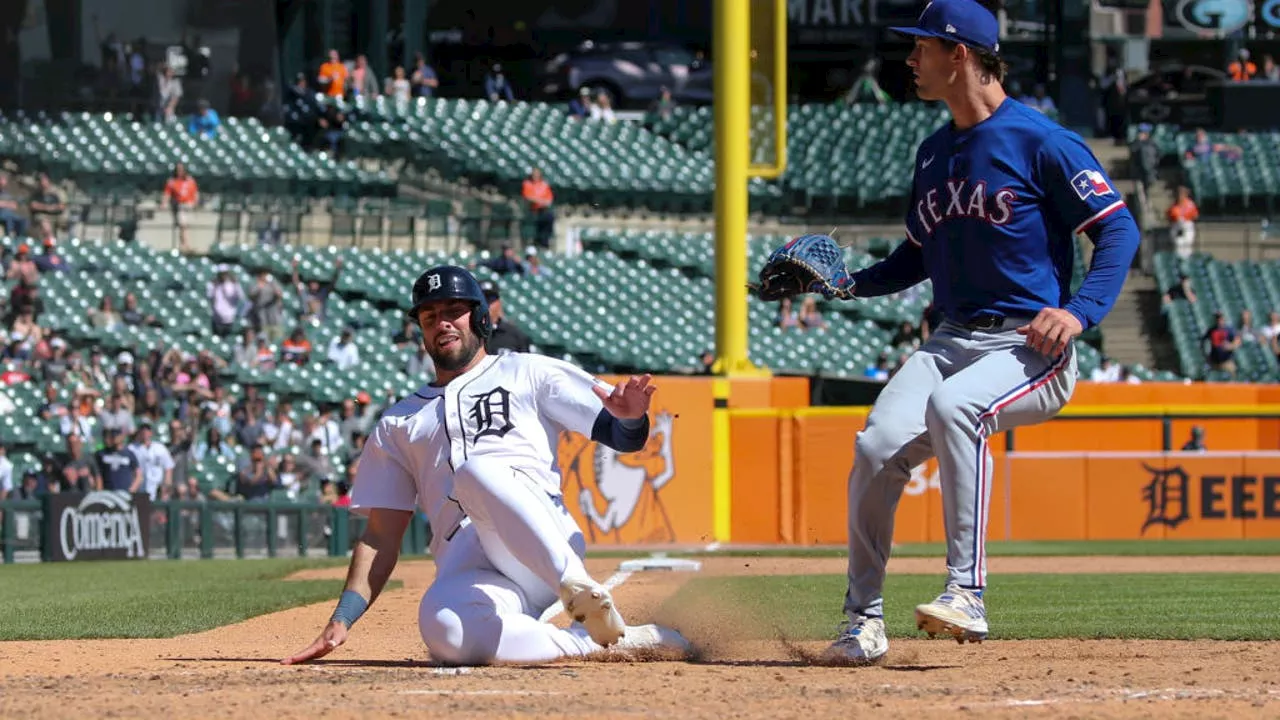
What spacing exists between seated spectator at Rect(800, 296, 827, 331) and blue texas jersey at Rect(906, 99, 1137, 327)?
61.2 ft

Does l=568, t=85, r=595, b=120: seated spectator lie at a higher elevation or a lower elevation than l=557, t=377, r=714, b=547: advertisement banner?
higher

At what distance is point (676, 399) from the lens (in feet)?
58.4

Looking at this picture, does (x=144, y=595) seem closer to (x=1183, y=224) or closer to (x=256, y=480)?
(x=256, y=480)

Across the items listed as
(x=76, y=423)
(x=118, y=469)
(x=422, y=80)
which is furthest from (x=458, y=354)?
(x=422, y=80)

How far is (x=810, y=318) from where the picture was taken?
81.9 ft

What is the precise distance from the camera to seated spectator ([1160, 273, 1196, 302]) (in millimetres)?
26234

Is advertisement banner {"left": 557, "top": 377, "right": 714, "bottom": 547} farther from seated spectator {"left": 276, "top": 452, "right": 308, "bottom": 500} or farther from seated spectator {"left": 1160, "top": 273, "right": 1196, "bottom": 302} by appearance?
seated spectator {"left": 1160, "top": 273, "right": 1196, "bottom": 302}

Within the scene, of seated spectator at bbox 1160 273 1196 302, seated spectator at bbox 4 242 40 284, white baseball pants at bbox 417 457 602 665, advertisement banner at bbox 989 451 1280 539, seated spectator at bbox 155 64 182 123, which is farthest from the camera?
seated spectator at bbox 155 64 182 123

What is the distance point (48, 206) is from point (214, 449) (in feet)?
20.4

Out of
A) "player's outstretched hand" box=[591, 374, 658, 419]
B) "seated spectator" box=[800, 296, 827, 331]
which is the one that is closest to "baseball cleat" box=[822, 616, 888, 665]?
"player's outstretched hand" box=[591, 374, 658, 419]

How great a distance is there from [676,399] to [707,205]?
37.1ft

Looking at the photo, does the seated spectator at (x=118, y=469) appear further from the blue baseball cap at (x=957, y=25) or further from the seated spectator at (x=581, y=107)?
the seated spectator at (x=581, y=107)

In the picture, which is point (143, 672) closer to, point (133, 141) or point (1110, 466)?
point (1110, 466)

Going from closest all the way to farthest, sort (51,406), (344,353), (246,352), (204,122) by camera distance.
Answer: (51,406), (246,352), (344,353), (204,122)
